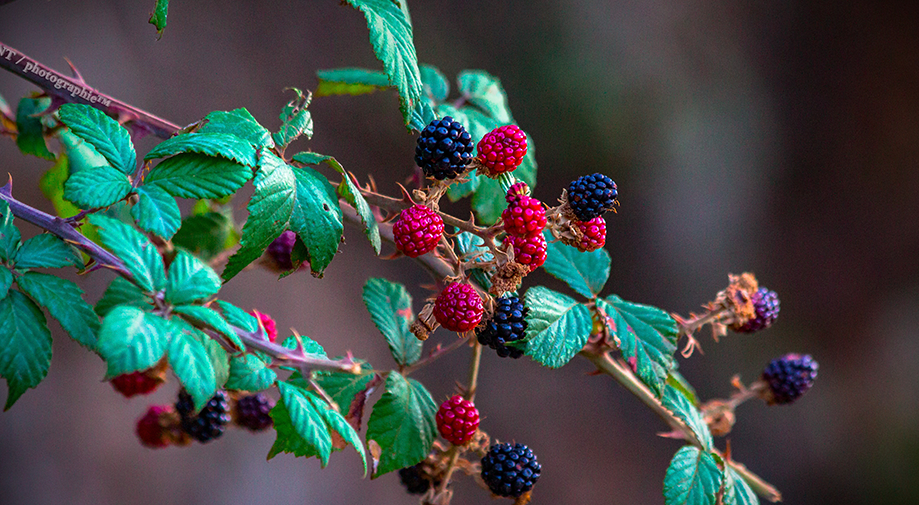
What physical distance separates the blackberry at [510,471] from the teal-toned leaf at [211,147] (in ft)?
1.34

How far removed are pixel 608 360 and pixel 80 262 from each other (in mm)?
550

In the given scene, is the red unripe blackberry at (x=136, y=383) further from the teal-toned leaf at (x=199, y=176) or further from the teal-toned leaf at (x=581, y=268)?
the teal-toned leaf at (x=581, y=268)

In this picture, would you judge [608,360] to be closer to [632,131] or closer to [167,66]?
[167,66]

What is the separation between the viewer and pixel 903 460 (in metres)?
2.42

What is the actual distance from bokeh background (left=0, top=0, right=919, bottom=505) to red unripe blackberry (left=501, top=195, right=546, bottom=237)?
1.71 metres

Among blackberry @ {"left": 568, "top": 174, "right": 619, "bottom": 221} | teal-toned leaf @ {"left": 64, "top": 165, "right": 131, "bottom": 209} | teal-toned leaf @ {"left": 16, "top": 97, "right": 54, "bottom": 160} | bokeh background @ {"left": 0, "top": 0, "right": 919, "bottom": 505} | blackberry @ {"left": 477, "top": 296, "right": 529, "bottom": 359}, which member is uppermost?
bokeh background @ {"left": 0, "top": 0, "right": 919, "bottom": 505}

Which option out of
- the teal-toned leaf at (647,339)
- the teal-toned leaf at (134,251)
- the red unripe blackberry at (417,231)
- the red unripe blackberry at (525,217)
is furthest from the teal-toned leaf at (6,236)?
the teal-toned leaf at (647,339)

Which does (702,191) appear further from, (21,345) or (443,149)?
(21,345)

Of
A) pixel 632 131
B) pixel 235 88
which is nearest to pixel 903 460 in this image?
pixel 632 131

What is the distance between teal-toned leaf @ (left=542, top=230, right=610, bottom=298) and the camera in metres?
0.74

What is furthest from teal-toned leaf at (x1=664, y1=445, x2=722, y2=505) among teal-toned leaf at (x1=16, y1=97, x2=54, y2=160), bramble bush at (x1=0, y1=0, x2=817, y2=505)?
teal-toned leaf at (x1=16, y1=97, x2=54, y2=160)

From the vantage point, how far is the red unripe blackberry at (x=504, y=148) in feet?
1.92

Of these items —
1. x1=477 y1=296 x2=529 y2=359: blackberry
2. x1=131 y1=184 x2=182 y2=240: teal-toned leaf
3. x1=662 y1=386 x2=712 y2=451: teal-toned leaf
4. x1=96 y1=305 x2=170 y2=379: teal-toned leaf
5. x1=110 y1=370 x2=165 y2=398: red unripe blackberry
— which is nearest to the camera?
x1=96 y1=305 x2=170 y2=379: teal-toned leaf

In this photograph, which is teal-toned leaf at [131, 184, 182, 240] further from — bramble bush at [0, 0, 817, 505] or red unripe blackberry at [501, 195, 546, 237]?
red unripe blackberry at [501, 195, 546, 237]
